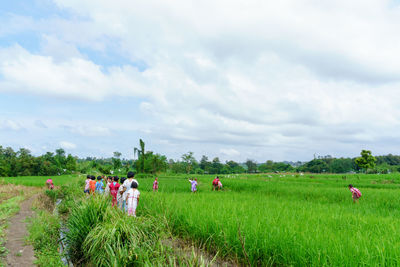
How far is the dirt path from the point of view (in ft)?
19.4

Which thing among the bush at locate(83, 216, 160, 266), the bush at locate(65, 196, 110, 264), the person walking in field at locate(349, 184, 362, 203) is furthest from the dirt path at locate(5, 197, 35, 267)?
the person walking in field at locate(349, 184, 362, 203)

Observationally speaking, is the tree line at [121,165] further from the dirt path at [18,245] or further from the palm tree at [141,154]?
the dirt path at [18,245]

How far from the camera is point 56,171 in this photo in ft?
179

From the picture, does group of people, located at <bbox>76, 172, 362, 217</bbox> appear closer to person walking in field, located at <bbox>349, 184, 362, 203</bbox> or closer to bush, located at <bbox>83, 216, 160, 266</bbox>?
person walking in field, located at <bbox>349, 184, 362, 203</bbox>

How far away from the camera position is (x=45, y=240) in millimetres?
7504

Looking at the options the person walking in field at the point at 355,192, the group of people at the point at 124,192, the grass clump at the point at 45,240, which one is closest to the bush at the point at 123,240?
the group of people at the point at 124,192

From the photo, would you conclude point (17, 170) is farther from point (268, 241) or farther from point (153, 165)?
point (268, 241)

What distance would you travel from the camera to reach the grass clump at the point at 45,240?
19.8ft

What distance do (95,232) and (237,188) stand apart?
1635 centimetres

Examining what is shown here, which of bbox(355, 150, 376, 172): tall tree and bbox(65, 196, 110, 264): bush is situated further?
bbox(355, 150, 376, 172): tall tree

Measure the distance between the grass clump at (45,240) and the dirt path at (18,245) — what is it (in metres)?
0.17

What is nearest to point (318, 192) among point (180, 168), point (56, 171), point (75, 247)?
point (75, 247)

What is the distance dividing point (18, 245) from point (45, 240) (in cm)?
72

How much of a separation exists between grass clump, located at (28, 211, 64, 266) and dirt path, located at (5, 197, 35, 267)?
17 centimetres
